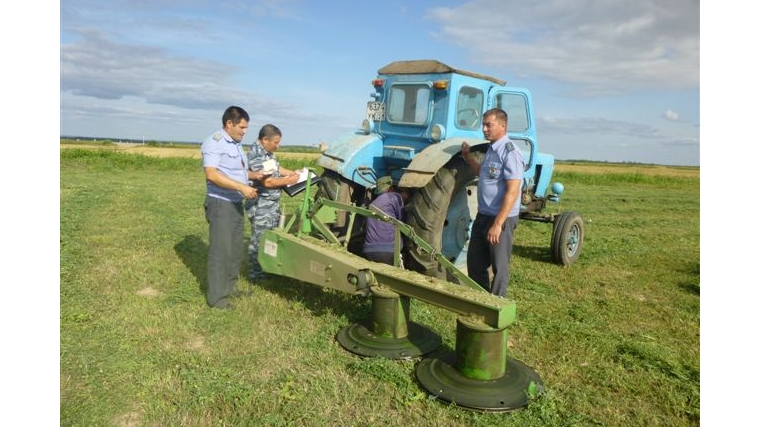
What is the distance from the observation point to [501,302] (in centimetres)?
310

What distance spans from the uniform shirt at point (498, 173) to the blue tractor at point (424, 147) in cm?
45

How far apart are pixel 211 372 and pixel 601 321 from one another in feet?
11.5

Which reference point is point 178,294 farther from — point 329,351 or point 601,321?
point 601,321

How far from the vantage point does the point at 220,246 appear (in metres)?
4.46

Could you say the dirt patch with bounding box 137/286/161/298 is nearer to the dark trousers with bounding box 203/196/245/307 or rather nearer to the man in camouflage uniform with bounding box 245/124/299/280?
the dark trousers with bounding box 203/196/245/307

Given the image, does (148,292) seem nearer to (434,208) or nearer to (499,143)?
(434,208)

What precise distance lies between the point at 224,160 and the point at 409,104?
2.28 meters

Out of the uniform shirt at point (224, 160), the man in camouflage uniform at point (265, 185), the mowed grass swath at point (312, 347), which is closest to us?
the mowed grass swath at point (312, 347)

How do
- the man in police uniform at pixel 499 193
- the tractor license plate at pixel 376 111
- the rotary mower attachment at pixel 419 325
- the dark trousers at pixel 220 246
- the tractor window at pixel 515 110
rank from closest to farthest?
the rotary mower attachment at pixel 419 325 → the man in police uniform at pixel 499 193 → the dark trousers at pixel 220 246 → the tractor license plate at pixel 376 111 → the tractor window at pixel 515 110

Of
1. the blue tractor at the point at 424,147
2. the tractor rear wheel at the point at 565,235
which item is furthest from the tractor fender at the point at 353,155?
the tractor rear wheel at the point at 565,235

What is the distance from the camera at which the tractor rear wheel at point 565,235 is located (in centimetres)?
664

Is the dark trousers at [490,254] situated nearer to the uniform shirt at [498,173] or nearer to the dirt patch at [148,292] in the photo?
the uniform shirt at [498,173]

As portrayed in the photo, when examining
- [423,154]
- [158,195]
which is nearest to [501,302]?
[423,154]

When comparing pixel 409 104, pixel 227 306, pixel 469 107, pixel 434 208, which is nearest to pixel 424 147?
pixel 409 104
